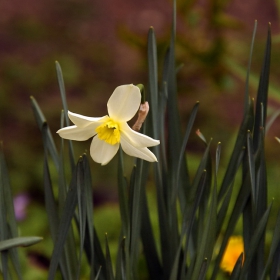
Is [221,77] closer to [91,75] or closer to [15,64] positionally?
[91,75]

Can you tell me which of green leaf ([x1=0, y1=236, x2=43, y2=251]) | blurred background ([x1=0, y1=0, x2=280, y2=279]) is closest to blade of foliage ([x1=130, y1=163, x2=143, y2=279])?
green leaf ([x1=0, y1=236, x2=43, y2=251])

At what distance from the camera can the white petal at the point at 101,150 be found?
1.77 feet

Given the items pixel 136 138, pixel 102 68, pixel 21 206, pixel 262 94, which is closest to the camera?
pixel 136 138

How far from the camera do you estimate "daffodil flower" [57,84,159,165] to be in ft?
1.63

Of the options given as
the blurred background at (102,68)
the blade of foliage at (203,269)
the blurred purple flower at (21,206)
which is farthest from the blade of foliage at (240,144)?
the blurred purple flower at (21,206)

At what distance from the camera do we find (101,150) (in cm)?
55

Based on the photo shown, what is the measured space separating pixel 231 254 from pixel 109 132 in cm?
37

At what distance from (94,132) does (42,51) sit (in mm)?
1938

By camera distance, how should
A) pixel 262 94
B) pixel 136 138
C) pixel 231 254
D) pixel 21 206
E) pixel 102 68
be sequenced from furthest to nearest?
pixel 102 68 → pixel 21 206 → pixel 231 254 → pixel 262 94 → pixel 136 138

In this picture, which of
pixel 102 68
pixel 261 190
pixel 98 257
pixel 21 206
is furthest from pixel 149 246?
pixel 102 68

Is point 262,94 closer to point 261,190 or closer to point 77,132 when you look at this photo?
point 261,190

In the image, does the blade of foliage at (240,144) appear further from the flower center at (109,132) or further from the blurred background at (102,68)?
the blurred background at (102,68)

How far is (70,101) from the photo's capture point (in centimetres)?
194

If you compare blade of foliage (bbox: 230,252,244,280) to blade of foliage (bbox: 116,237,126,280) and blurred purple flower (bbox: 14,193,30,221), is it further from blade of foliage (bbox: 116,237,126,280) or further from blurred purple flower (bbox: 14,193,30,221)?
blurred purple flower (bbox: 14,193,30,221)
